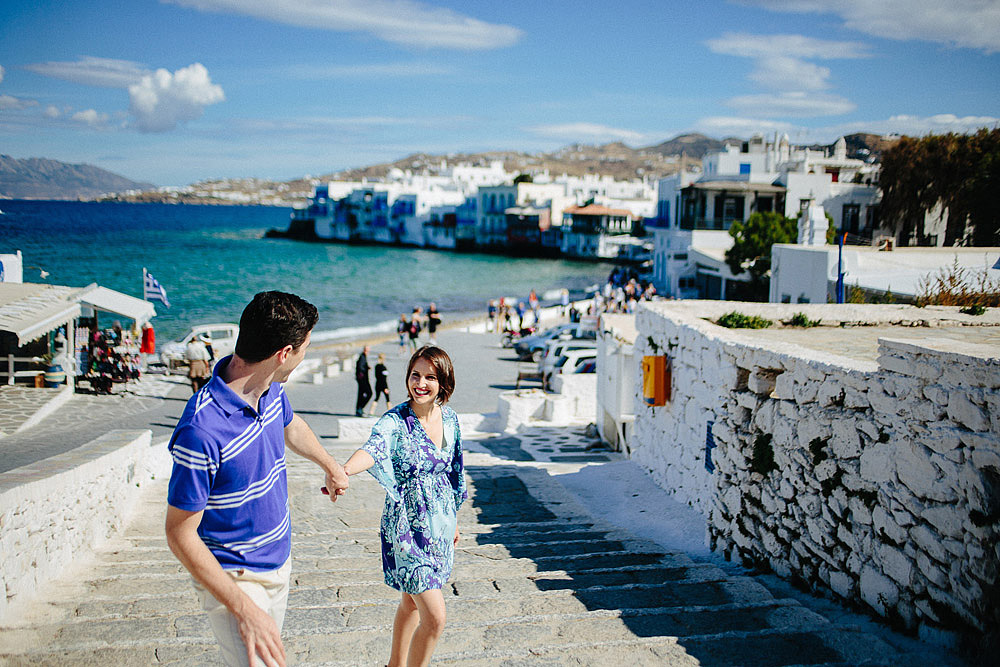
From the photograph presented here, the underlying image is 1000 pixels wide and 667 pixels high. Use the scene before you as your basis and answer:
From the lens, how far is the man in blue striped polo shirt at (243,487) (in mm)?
2484

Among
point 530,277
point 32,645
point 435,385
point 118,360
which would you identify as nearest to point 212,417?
point 435,385

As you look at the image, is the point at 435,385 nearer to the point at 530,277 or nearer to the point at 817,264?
the point at 817,264

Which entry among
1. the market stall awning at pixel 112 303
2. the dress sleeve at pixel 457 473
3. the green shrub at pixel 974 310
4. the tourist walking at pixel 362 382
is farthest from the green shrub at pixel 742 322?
the market stall awning at pixel 112 303

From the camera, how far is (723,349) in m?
6.43

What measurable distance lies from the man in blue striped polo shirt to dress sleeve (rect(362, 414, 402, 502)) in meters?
0.50

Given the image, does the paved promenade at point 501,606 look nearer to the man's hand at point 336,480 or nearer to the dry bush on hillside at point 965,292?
the man's hand at point 336,480

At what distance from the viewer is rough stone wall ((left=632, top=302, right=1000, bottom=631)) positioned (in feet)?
11.6

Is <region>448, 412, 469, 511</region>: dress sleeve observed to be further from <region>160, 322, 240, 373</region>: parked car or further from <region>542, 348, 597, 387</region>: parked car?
<region>160, 322, 240, 373</region>: parked car

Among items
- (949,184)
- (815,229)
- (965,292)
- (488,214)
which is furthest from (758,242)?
(488,214)

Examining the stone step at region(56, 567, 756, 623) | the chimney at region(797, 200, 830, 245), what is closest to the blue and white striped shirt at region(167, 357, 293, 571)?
the stone step at region(56, 567, 756, 623)

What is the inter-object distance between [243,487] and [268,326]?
22.0 inches

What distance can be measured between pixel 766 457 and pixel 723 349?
1.15 m

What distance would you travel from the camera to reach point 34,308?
43.0ft

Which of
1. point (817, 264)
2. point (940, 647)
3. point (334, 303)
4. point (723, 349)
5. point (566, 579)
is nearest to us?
point (940, 647)
